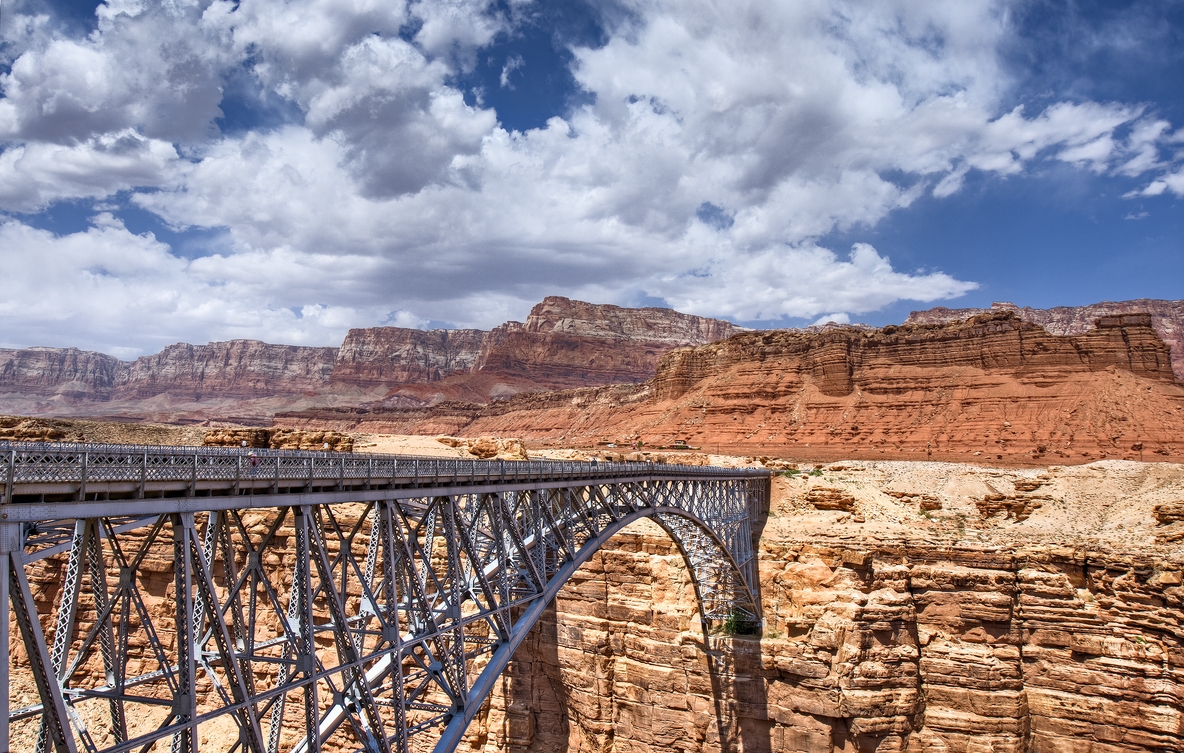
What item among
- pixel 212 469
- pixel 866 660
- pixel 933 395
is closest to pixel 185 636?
pixel 212 469

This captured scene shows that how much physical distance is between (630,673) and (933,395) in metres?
60.2

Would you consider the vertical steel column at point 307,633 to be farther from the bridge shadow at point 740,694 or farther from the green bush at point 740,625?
the green bush at point 740,625

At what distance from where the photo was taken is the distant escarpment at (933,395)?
223ft

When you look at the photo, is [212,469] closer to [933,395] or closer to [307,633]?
[307,633]

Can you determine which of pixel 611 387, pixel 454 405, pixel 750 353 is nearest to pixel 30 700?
pixel 750 353

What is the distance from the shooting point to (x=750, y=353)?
100438 mm

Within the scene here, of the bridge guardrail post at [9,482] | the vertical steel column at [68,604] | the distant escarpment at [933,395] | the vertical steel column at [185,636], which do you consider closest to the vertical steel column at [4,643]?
the bridge guardrail post at [9,482]

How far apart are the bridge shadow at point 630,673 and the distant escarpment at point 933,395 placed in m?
39.2

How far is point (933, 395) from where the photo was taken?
266 feet

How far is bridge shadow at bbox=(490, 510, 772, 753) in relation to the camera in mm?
34875

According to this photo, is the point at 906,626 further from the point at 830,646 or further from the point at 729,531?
the point at 729,531

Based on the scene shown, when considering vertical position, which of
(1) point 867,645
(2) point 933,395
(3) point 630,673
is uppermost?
(2) point 933,395

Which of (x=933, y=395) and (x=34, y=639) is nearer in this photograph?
(x=34, y=639)

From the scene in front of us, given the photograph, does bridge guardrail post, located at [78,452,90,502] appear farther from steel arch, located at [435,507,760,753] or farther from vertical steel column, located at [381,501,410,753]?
steel arch, located at [435,507,760,753]
